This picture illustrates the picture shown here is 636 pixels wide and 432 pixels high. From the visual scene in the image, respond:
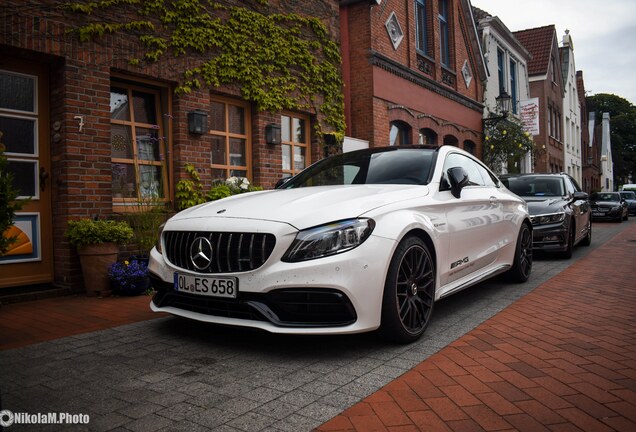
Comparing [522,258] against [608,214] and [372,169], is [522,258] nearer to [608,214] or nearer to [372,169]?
[372,169]

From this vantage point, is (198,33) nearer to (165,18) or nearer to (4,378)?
(165,18)

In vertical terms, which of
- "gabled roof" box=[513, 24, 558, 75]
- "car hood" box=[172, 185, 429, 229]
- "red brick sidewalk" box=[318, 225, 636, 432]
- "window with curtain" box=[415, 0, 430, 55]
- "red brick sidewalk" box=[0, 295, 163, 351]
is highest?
"gabled roof" box=[513, 24, 558, 75]

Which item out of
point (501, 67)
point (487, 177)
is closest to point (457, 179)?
point (487, 177)

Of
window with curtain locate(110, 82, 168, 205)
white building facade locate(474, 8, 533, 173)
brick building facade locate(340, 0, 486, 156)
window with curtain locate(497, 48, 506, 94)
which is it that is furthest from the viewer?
window with curtain locate(497, 48, 506, 94)

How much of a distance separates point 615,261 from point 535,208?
4.91 ft

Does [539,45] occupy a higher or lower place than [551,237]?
higher

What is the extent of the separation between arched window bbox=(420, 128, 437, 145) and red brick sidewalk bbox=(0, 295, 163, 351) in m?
10.8

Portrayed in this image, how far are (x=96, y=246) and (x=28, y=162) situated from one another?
1343mm

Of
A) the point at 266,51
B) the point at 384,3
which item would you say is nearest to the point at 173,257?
the point at 266,51

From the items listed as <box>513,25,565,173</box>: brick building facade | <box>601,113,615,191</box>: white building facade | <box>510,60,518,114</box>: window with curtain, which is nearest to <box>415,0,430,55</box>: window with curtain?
<box>510,60,518,114</box>: window with curtain

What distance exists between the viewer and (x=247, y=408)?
2576mm

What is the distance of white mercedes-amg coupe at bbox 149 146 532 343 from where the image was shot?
3.19 m

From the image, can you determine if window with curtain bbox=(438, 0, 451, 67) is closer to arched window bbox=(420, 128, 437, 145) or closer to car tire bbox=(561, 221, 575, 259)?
arched window bbox=(420, 128, 437, 145)

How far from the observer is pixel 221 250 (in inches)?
135
